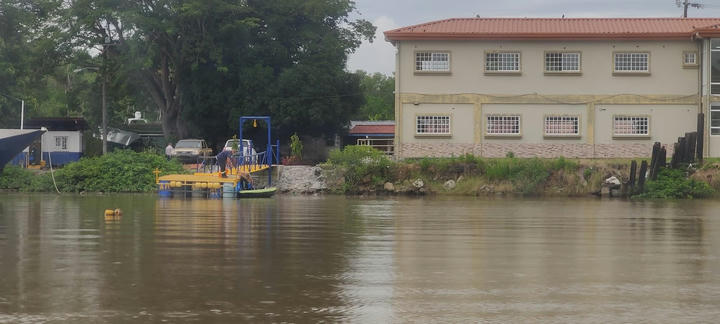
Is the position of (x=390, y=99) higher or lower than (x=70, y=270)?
higher

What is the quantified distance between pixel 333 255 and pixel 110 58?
154 ft

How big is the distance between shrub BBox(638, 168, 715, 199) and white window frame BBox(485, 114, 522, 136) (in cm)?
818

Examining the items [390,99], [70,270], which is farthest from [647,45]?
[390,99]

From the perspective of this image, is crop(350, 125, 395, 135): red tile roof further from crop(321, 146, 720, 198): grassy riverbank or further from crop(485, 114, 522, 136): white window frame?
crop(321, 146, 720, 198): grassy riverbank

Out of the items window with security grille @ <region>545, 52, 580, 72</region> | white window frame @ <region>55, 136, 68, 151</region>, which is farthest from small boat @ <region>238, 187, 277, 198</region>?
white window frame @ <region>55, 136, 68, 151</region>

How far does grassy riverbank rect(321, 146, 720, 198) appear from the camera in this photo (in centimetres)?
4716

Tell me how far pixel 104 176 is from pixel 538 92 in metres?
21.3

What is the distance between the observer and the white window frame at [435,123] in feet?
170

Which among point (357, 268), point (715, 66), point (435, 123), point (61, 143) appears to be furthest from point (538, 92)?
point (357, 268)

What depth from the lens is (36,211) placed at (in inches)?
1320

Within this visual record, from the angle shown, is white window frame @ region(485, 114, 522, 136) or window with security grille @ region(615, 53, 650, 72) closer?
window with security grille @ region(615, 53, 650, 72)

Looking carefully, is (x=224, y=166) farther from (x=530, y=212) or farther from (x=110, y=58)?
(x=110, y=58)

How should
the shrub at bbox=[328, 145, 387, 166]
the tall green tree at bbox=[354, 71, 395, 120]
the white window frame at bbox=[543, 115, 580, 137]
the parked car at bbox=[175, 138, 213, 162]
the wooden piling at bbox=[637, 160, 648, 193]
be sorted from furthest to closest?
the tall green tree at bbox=[354, 71, 395, 120] < the parked car at bbox=[175, 138, 213, 162] < the white window frame at bbox=[543, 115, 580, 137] < the shrub at bbox=[328, 145, 387, 166] < the wooden piling at bbox=[637, 160, 648, 193]

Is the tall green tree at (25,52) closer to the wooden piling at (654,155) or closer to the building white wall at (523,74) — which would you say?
the building white wall at (523,74)
